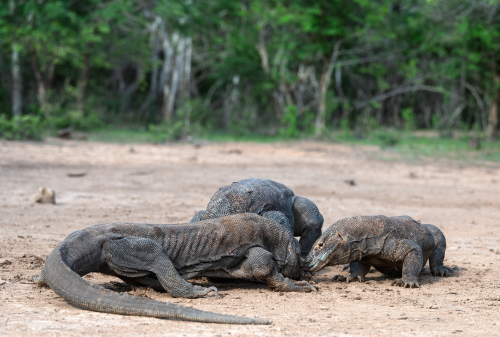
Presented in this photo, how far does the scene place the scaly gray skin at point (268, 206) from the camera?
5.02 m

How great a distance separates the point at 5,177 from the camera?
10.0m

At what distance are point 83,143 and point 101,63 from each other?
7.57 metres

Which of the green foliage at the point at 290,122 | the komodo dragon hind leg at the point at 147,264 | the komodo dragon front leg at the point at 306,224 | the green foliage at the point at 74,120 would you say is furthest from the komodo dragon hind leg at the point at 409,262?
the green foliage at the point at 74,120

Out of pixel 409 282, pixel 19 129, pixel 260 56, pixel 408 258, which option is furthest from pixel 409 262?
pixel 260 56

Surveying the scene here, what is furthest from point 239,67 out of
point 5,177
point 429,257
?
point 429,257

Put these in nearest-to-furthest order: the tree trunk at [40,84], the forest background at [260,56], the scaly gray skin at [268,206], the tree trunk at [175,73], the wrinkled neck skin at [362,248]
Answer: the wrinkled neck skin at [362,248] < the scaly gray skin at [268,206] < the forest background at [260,56] < the tree trunk at [40,84] < the tree trunk at [175,73]

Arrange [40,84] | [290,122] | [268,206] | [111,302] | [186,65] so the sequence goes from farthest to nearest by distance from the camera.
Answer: [186,65] < [40,84] < [290,122] < [268,206] < [111,302]

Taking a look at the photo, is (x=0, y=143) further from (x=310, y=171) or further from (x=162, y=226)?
(x=162, y=226)

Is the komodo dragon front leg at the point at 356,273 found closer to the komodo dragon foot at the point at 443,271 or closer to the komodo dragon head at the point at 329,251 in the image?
the komodo dragon head at the point at 329,251

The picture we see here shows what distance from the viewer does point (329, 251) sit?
4.85 meters

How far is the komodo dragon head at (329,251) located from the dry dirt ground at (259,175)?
206 mm

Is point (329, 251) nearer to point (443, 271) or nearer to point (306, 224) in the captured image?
point (306, 224)

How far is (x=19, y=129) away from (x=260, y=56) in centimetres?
1096

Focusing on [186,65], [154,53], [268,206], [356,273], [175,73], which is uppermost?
[154,53]
